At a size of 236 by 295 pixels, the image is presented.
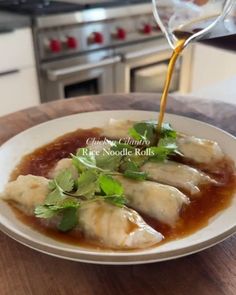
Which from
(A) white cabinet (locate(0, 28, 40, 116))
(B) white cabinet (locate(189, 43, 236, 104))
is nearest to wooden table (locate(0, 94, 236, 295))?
(A) white cabinet (locate(0, 28, 40, 116))

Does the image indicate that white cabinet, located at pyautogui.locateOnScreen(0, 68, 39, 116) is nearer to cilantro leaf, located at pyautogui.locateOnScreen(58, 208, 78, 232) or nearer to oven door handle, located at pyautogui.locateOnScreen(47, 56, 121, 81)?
oven door handle, located at pyautogui.locateOnScreen(47, 56, 121, 81)

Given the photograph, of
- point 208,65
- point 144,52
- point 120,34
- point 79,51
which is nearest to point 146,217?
point 79,51

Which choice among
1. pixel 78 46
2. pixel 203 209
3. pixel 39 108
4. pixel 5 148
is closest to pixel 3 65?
pixel 78 46

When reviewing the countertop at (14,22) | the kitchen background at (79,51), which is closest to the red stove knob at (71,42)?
the kitchen background at (79,51)

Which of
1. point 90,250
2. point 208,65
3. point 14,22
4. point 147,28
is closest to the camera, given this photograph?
point 90,250

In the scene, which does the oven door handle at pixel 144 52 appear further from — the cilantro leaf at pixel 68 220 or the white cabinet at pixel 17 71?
the cilantro leaf at pixel 68 220

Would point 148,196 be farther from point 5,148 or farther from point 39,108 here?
point 39,108

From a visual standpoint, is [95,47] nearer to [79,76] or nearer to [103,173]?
→ [79,76]
